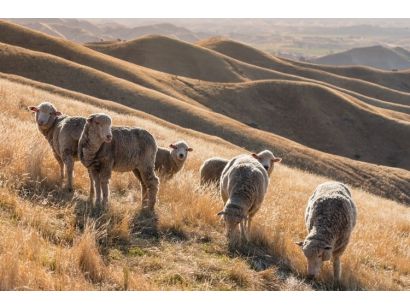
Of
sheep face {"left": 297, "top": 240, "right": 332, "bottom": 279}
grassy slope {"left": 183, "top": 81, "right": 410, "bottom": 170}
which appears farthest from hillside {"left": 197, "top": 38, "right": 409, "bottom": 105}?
sheep face {"left": 297, "top": 240, "right": 332, "bottom": 279}

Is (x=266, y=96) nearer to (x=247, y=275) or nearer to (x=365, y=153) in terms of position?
(x=365, y=153)

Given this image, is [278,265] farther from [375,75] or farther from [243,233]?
[375,75]

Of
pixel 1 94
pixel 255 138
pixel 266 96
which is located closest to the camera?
pixel 1 94

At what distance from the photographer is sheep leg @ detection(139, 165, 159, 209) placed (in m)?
10.2

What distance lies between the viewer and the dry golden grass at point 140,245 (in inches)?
267

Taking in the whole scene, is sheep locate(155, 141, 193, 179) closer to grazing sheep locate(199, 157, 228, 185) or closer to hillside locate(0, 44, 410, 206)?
grazing sheep locate(199, 157, 228, 185)

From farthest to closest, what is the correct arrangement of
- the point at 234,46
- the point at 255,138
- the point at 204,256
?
the point at 234,46 < the point at 255,138 < the point at 204,256

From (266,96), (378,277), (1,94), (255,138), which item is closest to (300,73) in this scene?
(266,96)

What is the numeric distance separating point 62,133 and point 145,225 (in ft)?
10.6

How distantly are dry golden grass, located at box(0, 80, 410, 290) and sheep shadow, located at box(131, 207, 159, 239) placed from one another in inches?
0.8

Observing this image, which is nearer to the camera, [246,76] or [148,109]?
[148,109]

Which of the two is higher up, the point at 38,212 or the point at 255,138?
the point at 38,212

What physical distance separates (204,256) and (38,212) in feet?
9.78

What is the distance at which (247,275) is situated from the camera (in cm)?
786
